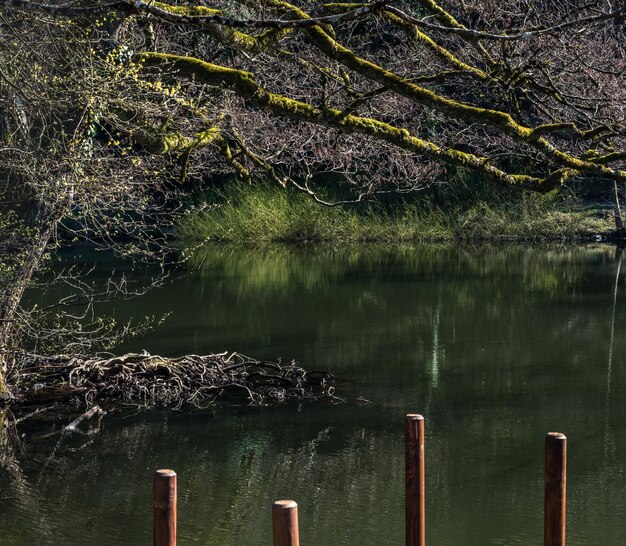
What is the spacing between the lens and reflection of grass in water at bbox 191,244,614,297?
20906 millimetres

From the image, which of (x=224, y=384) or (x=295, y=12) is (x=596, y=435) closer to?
(x=224, y=384)

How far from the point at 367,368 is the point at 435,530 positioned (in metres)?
5.41

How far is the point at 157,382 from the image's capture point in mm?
10859

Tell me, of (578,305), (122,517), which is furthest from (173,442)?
(578,305)

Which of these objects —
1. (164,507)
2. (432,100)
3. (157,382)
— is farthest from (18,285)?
(164,507)

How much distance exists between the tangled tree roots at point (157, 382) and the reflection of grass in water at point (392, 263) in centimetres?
830

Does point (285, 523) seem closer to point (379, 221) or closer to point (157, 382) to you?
point (157, 382)

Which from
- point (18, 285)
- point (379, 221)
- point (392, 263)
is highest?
point (379, 221)

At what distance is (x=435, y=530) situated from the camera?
7.32 metres

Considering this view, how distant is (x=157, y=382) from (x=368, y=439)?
8.04ft

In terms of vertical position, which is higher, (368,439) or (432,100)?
(432,100)

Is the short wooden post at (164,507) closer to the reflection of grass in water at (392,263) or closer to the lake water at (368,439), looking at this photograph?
the lake water at (368,439)

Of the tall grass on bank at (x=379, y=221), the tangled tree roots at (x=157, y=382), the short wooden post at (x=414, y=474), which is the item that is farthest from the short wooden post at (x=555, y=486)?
the tall grass on bank at (x=379, y=221)

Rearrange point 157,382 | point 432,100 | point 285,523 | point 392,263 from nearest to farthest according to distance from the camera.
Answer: point 285,523 → point 432,100 → point 157,382 → point 392,263
